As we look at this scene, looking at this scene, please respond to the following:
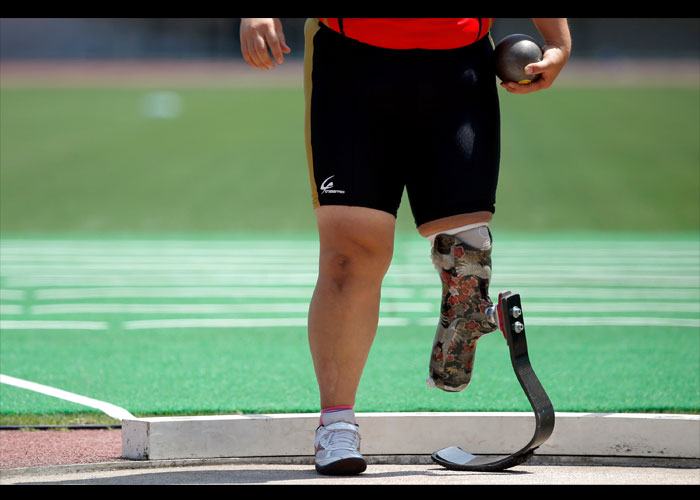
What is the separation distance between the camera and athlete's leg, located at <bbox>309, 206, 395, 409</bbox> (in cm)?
282

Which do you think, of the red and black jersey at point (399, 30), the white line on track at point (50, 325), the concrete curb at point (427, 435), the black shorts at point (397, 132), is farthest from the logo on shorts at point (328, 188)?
the white line on track at point (50, 325)

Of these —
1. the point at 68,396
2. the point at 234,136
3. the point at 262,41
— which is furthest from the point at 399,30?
the point at 234,136

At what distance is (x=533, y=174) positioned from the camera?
67.9 ft

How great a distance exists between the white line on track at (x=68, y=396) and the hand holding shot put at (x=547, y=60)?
186 centimetres

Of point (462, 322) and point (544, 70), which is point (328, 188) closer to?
point (462, 322)

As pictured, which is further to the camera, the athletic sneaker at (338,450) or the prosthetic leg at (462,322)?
the prosthetic leg at (462,322)

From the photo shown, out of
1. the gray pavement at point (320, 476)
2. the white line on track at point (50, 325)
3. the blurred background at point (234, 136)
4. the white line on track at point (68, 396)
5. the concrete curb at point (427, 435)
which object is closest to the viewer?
the gray pavement at point (320, 476)

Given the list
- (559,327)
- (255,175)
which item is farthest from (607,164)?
(559,327)

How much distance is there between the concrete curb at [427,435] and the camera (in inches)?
124

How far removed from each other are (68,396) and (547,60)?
2.43m

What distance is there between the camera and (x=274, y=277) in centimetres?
857

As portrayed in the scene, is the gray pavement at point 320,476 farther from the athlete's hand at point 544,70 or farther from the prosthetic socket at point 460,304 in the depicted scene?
the athlete's hand at point 544,70
